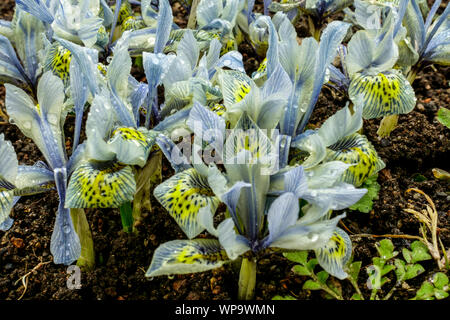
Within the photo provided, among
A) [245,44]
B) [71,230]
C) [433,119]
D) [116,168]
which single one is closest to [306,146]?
[116,168]

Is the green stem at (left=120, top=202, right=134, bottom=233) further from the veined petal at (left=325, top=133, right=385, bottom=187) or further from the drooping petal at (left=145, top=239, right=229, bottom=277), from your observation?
the veined petal at (left=325, top=133, right=385, bottom=187)

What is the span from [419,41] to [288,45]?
822 mm

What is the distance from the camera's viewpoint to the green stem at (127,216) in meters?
1.73

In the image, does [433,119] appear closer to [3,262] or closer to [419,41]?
[419,41]

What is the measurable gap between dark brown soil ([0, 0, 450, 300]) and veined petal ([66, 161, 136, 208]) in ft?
1.42

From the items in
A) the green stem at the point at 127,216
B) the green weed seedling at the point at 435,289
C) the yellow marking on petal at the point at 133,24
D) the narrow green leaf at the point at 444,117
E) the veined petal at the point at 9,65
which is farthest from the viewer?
the yellow marking on petal at the point at 133,24

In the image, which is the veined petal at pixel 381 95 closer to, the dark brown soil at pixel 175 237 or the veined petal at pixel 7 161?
the dark brown soil at pixel 175 237

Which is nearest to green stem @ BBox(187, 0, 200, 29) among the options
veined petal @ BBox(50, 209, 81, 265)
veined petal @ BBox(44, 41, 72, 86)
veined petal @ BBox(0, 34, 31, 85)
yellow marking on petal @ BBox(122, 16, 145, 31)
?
yellow marking on petal @ BBox(122, 16, 145, 31)

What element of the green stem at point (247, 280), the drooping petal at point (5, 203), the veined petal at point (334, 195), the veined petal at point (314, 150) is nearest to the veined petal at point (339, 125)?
the veined petal at point (314, 150)

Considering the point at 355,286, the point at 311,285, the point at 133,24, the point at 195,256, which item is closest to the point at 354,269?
the point at 355,286

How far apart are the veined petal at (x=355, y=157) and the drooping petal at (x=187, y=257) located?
0.45 meters

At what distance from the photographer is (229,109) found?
1413 millimetres

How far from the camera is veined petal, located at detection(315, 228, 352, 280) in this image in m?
1.40
